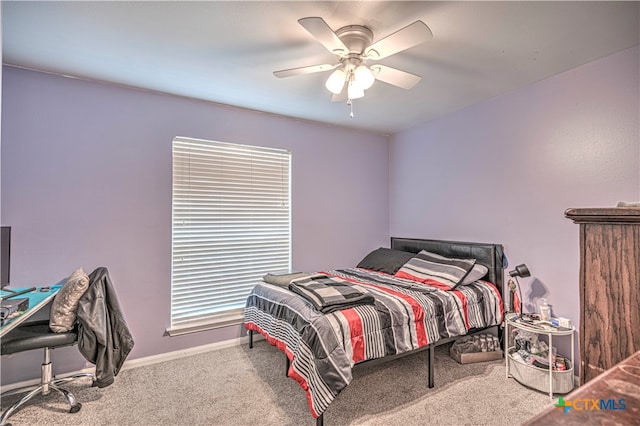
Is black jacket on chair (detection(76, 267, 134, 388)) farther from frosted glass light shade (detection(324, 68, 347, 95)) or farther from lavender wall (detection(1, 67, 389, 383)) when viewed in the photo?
frosted glass light shade (detection(324, 68, 347, 95))

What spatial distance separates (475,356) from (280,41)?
10.0 ft

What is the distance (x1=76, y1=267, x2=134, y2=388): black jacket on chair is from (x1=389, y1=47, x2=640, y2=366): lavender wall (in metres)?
3.29

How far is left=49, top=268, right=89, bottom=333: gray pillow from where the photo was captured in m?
2.06

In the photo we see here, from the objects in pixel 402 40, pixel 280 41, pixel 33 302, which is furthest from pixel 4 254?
pixel 402 40

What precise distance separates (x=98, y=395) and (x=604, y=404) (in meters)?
2.97

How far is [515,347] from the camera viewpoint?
259 centimetres

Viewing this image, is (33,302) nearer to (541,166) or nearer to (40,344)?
(40,344)

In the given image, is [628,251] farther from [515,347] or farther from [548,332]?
[515,347]

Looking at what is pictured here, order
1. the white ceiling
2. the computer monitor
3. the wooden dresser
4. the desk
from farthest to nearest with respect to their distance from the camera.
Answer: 1. the computer monitor
2. the white ceiling
3. the desk
4. the wooden dresser

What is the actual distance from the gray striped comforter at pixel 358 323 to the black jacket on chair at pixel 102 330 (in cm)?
108

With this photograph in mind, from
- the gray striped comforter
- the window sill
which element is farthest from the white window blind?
the gray striped comforter

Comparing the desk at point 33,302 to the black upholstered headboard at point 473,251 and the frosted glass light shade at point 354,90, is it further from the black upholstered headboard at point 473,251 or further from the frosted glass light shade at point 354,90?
the black upholstered headboard at point 473,251

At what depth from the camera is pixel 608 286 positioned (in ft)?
2.53

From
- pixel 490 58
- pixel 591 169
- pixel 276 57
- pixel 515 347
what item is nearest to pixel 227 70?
pixel 276 57
